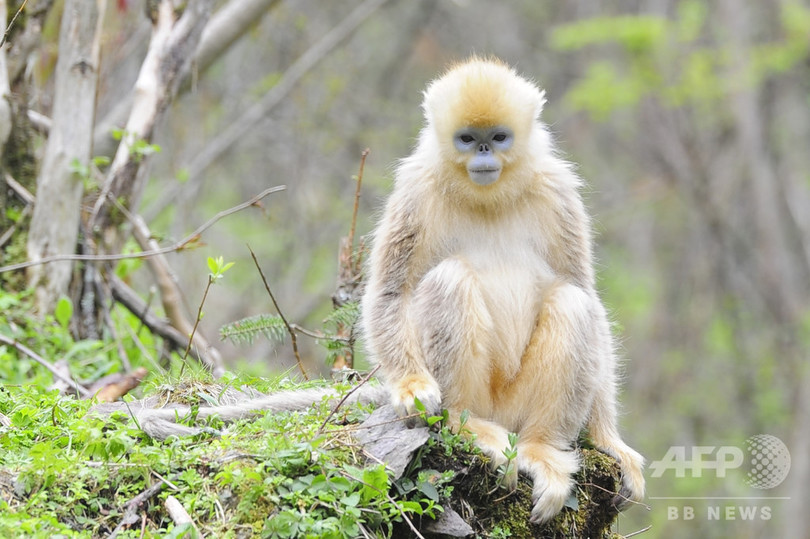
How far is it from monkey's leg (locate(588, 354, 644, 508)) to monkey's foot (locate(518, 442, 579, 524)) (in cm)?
43

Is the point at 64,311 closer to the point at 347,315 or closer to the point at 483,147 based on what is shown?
the point at 347,315

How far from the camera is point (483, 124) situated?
4.99 m

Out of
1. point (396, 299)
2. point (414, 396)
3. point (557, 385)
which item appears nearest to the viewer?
point (414, 396)

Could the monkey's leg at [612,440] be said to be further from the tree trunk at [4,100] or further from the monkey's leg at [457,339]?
the tree trunk at [4,100]

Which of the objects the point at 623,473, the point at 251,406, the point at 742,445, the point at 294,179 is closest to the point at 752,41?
the point at 742,445

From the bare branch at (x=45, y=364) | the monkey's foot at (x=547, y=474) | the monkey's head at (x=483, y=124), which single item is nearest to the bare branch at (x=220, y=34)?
the bare branch at (x=45, y=364)

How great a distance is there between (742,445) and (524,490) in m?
12.8

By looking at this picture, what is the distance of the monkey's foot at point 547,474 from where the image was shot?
4.54 metres

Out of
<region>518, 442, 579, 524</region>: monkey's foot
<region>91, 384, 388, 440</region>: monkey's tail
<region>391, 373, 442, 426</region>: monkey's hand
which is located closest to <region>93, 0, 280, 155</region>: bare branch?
<region>91, 384, 388, 440</region>: monkey's tail

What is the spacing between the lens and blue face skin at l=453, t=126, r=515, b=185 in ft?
16.2

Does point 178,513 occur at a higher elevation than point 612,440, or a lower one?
higher

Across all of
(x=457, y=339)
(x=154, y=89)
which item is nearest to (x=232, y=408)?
(x=457, y=339)

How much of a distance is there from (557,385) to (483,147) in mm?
1303

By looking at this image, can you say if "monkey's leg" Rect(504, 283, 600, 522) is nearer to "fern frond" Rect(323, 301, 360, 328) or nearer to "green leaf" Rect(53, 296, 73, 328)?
"fern frond" Rect(323, 301, 360, 328)
